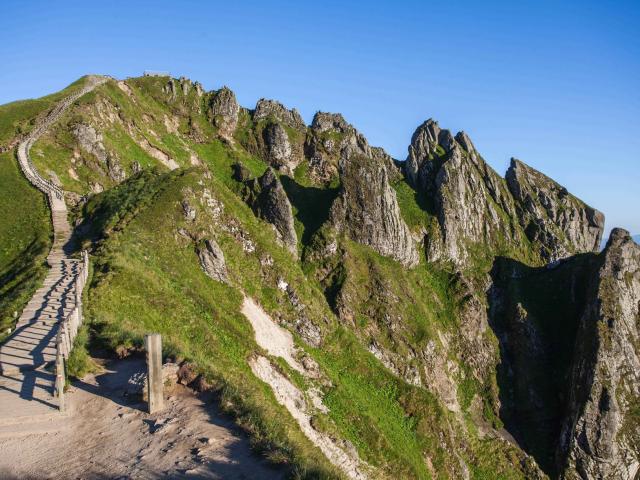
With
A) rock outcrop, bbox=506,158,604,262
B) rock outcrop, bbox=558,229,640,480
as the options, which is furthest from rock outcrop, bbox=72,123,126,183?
rock outcrop, bbox=506,158,604,262

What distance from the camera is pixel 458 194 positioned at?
250ft

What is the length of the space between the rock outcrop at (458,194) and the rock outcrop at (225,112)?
32895 mm

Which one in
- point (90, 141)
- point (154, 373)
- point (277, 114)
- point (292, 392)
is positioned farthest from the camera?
point (277, 114)

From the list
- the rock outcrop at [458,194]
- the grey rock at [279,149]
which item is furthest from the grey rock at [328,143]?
the rock outcrop at [458,194]

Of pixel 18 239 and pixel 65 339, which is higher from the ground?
pixel 18 239

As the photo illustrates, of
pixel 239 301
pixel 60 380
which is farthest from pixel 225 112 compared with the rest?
pixel 60 380

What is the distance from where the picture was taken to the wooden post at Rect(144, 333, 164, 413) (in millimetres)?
15258

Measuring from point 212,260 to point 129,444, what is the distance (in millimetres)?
28690

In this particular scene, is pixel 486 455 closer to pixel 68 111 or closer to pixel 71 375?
pixel 71 375

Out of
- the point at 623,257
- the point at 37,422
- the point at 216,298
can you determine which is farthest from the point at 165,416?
the point at 623,257

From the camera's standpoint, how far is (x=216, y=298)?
39.4 m

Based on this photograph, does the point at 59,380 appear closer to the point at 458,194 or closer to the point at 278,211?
the point at 278,211

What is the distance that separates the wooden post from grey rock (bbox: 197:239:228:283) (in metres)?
26.2

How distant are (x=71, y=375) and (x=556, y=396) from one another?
6162 cm
